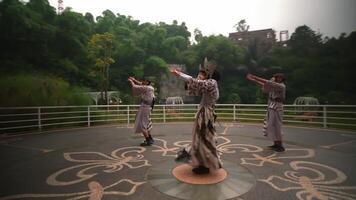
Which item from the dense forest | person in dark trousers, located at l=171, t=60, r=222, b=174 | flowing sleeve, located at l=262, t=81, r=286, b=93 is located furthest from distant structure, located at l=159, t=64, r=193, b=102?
person in dark trousers, located at l=171, t=60, r=222, b=174

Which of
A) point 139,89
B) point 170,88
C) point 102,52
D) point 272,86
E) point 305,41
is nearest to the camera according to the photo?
point 272,86

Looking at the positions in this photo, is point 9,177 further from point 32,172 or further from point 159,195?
point 159,195

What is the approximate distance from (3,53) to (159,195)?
15513 millimetres

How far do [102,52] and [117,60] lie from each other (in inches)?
220

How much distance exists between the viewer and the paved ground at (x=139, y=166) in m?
3.12

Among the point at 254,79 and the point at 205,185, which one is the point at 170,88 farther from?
the point at 205,185

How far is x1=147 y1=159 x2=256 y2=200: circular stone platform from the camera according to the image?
305 cm

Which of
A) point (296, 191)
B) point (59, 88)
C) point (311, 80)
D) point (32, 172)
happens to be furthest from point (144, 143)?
point (311, 80)

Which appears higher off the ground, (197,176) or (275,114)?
(275,114)

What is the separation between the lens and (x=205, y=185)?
3.32 metres

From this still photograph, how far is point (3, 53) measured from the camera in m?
14.2

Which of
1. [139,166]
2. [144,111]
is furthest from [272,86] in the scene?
[139,166]

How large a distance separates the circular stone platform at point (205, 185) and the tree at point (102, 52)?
1424cm

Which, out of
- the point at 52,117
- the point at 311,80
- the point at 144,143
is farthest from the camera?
the point at 311,80
